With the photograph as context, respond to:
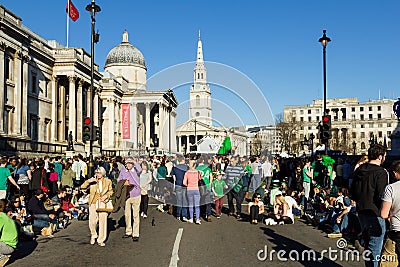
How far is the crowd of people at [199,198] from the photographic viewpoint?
6.25 m

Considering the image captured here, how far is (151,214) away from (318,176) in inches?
326

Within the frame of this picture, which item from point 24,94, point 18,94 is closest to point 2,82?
point 18,94

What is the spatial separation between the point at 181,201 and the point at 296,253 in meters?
5.38

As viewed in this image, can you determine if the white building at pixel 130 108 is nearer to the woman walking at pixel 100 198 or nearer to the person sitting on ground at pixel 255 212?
the person sitting on ground at pixel 255 212

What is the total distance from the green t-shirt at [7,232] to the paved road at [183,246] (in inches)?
24.2

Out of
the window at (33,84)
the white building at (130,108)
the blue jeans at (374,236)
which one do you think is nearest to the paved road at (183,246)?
the blue jeans at (374,236)

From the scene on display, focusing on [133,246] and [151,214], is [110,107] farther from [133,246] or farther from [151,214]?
[133,246]

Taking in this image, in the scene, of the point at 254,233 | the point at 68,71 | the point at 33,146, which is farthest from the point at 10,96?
the point at 254,233

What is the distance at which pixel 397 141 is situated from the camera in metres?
23.2

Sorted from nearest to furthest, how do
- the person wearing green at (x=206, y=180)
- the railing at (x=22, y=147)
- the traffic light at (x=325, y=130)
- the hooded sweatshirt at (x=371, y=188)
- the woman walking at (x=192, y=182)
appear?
the hooded sweatshirt at (x=371, y=188)
the woman walking at (x=192, y=182)
the person wearing green at (x=206, y=180)
the traffic light at (x=325, y=130)
the railing at (x=22, y=147)

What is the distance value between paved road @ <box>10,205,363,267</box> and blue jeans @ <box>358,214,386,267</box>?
2.01 metres

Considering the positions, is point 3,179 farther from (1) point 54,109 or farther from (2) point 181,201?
(1) point 54,109

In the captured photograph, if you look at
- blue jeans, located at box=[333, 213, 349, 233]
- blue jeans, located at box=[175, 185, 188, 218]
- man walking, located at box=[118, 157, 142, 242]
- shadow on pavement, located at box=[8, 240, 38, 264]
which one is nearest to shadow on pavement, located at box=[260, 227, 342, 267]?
blue jeans, located at box=[333, 213, 349, 233]

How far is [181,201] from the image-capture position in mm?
13633
